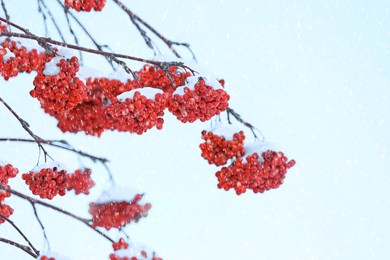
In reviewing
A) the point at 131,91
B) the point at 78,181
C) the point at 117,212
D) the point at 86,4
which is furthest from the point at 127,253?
the point at 86,4

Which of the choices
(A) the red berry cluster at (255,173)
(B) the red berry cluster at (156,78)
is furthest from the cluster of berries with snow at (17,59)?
(A) the red berry cluster at (255,173)

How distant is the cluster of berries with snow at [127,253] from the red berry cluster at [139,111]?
52 centimetres

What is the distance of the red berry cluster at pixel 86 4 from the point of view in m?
3.28

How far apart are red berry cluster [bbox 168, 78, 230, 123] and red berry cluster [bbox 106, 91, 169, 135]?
6cm

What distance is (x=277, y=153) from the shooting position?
363cm

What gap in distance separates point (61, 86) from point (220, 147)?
1238 millimetres

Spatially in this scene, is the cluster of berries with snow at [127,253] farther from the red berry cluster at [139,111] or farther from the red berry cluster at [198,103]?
the red berry cluster at [198,103]

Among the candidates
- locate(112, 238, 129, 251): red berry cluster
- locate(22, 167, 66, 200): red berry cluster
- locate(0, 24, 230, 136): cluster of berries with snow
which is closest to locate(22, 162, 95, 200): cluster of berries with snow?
locate(22, 167, 66, 200): red berry cluster

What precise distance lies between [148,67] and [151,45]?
0.92 ft

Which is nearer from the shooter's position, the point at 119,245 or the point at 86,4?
the point at 119,245

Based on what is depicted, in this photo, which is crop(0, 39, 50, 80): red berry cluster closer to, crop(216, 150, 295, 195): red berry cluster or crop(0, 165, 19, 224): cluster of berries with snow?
crop(0, 165, 19, 224): cluster of berries with snow

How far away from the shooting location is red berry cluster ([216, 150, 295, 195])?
11.6ft

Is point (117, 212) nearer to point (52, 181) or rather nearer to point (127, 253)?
point (52, 181)

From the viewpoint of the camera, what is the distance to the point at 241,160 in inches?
140
